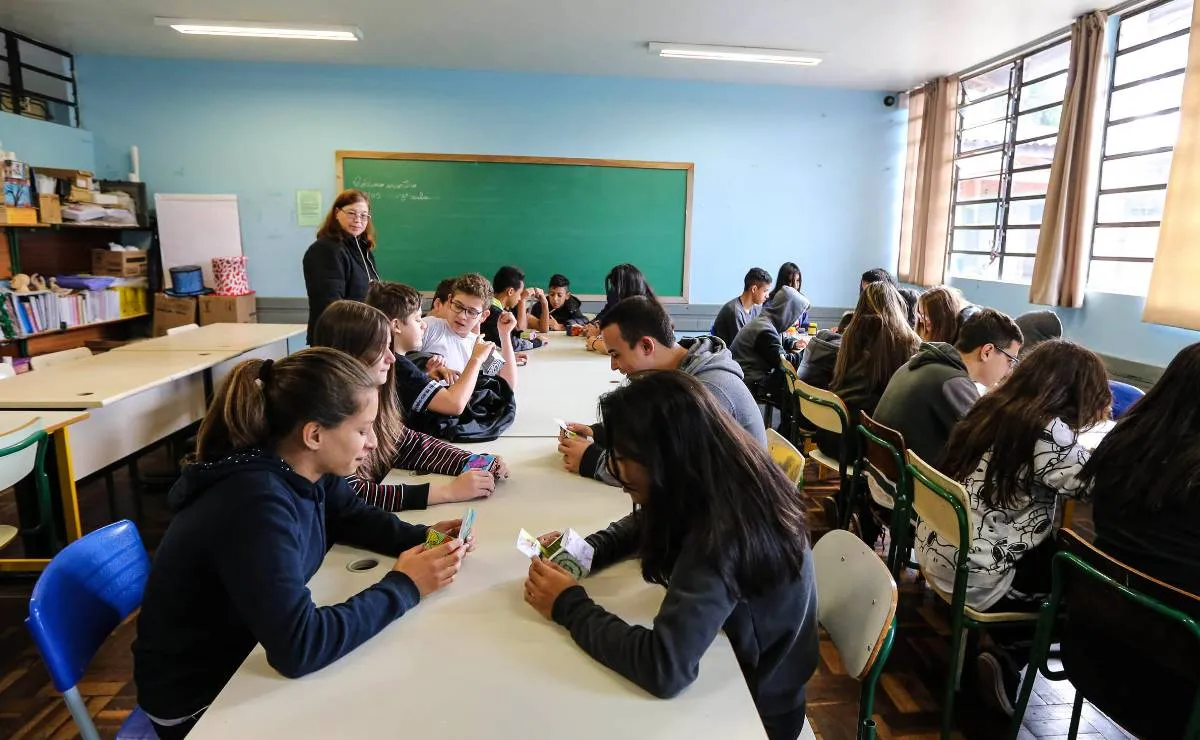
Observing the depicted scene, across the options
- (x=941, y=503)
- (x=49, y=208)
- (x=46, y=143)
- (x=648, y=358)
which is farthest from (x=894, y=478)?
(x=46, y=143)

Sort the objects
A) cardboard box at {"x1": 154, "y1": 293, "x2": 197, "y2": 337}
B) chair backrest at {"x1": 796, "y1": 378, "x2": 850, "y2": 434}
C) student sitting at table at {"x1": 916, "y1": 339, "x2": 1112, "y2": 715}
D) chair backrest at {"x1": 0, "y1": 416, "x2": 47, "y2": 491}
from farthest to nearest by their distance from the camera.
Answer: cardboard box at {"x1": 154, "y1": 293, "x2": 197, "y2": 337} < chair backrest at {"x1": 796, "y1": 378, "x2": 850, "y2": 434} < chair backrest at {"x1": 0, "y1": 416, "x2": 47, "y2": 491} < student sitting at table at {"x1": 916, "y1": 339, "x2": 1112, "y2": 715}

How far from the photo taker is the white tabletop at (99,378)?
100 inches

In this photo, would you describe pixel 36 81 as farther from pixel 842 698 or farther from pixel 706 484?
pixel 842 698

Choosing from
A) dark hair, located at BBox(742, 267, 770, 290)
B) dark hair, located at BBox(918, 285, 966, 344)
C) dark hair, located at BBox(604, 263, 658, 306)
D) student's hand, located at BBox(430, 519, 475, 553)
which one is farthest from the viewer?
dark hair, located at BBox(742, 267, 770, 290)

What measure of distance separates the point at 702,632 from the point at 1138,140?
4.63 meters

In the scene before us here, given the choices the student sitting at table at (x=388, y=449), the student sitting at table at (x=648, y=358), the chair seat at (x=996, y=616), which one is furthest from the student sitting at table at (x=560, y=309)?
the chair seat at (x=996, y=616)

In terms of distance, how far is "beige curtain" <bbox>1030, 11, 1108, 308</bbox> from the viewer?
4.07m

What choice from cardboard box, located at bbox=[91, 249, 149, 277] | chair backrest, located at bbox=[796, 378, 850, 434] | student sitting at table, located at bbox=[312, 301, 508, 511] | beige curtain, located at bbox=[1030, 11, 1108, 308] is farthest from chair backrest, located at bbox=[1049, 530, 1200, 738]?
cardboard box, located at bbox=[91, 249, 149, 277]

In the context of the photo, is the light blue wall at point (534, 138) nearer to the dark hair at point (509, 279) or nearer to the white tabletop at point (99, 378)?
the dark hair at point (509, 279)

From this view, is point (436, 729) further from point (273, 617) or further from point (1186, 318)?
point (1186, 318)

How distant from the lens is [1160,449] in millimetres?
1525

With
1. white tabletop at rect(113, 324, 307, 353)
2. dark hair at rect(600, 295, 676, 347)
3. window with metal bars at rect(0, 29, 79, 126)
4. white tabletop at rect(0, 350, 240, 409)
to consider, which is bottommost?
white tabletop at rect(0, 350, 240, 409)

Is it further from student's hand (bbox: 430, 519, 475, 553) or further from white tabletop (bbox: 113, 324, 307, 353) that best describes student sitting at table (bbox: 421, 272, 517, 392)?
white tabletop (bbox: 113, 324, 307, 353)

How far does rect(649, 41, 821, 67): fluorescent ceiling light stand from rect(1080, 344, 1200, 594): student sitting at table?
13.3 feet
